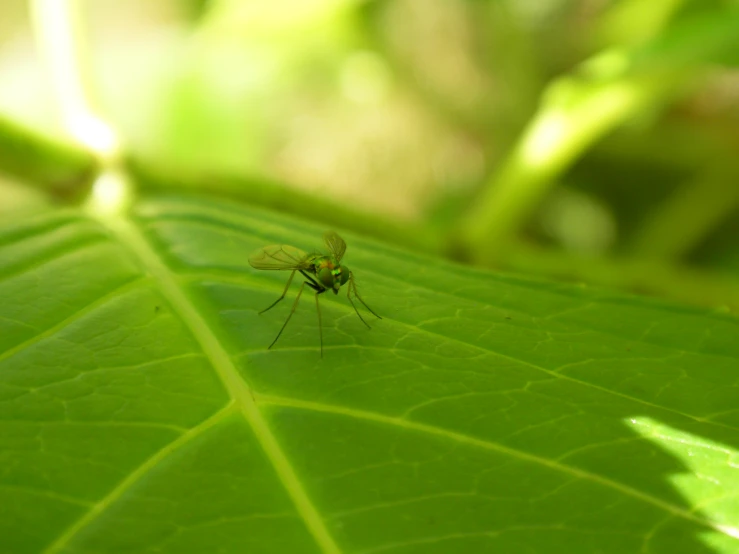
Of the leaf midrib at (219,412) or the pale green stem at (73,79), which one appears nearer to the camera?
the leaf midrib at (219,412)

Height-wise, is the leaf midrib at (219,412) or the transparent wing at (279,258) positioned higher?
the transparent wing at (279,258)

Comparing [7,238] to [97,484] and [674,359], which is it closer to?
[97,484]

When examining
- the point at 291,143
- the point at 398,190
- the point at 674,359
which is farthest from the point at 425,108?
the point at 674,359

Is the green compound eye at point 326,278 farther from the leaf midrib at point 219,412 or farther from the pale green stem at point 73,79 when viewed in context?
the pale green stem at point 73,79

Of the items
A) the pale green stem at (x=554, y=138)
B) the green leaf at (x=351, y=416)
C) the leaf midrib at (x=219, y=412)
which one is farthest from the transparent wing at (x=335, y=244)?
the pale green stem at (x=554, y=138)

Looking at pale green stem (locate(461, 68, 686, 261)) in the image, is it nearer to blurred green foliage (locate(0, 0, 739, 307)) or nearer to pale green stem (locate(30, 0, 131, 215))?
blurred green foliage (locate(0, 0, 739, 307))

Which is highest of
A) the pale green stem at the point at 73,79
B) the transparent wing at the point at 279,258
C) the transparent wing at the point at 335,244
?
the pale green stem at the point at 73,79

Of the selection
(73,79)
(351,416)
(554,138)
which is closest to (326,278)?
(351,416)

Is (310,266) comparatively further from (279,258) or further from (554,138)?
(554,138)

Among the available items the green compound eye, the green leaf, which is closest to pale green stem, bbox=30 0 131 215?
the green leaf
